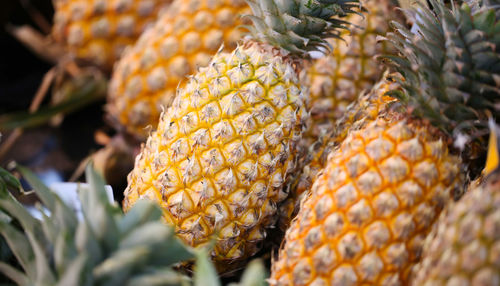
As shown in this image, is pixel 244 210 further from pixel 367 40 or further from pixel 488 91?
pixel 367 40

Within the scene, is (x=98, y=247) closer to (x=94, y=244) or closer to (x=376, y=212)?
(x=94, y=244)

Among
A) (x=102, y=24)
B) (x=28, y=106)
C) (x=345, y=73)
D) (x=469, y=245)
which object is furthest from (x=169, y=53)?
(x=469, y=245)

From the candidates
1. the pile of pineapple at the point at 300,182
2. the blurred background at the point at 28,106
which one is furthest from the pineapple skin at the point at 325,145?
the blurred background at the point at 28,106

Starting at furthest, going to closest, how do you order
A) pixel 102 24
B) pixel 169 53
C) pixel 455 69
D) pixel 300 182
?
pixel 102 24, pixel 169 53, pixel 300 182, pixel 455 69

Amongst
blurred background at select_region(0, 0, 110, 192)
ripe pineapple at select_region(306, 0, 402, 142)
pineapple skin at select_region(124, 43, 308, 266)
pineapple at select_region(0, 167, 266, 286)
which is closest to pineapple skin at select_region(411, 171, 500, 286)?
pineapple at select_region(0, 167, 266, 286)

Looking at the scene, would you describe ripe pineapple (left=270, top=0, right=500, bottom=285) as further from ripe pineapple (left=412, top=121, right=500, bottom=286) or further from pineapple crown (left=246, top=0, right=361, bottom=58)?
pineapple crown (left=246, top=0, right=361, bottom=58)

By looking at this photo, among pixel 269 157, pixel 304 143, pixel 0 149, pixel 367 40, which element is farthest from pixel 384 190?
pixel 0 149
